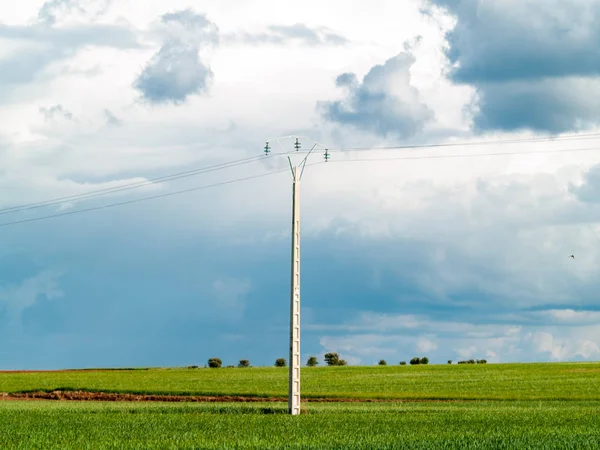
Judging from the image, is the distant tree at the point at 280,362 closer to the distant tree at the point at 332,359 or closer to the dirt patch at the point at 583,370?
the distant tree at the point at 332,359

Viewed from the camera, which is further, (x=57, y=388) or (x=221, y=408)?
(x=57, y=388)

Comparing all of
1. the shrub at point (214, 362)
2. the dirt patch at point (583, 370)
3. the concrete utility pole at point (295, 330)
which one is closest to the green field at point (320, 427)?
the concrete utility pole at point (295, 330)

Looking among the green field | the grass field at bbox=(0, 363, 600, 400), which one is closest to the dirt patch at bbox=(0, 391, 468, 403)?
the grass field at bbox=(0, 363, 600, 400)

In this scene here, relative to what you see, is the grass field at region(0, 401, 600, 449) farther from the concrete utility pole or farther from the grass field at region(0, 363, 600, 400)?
the grass field at region(0, 363, 600, 400)

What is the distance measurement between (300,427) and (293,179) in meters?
16.7

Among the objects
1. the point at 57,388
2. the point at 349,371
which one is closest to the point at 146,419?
the point at 57,388

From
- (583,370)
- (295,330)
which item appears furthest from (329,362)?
(295,330)

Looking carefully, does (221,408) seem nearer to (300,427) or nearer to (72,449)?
(300,427)

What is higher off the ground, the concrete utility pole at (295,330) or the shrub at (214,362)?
→ the concrete utility pole at (295,330)

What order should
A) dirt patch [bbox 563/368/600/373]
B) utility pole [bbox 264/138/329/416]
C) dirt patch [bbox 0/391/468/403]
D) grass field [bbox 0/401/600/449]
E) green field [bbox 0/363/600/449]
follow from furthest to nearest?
1. dirt patch [bbox 563/368/600/373]
2. dirt patch [bbox 0/391/468/403]
3. utility pole [bbox 264/138/329/416]
4. green field [bbox 0/363/600/449]
5. grass field [bbox 0/401/600/449]

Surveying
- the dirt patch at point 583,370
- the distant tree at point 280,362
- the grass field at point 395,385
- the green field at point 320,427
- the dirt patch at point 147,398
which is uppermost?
the green field at point 320,427

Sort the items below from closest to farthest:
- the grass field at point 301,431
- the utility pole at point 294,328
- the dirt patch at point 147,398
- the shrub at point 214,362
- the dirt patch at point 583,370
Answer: the grass field at point 301,431 < the utility pole at point 294,328 < the dirt patch at point 147,398 < the dirt patch at point 583,370 < the shrub at point 214,362

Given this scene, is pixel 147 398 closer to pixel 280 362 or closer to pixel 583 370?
pixel 583 370

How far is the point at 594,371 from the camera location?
96312 mm
